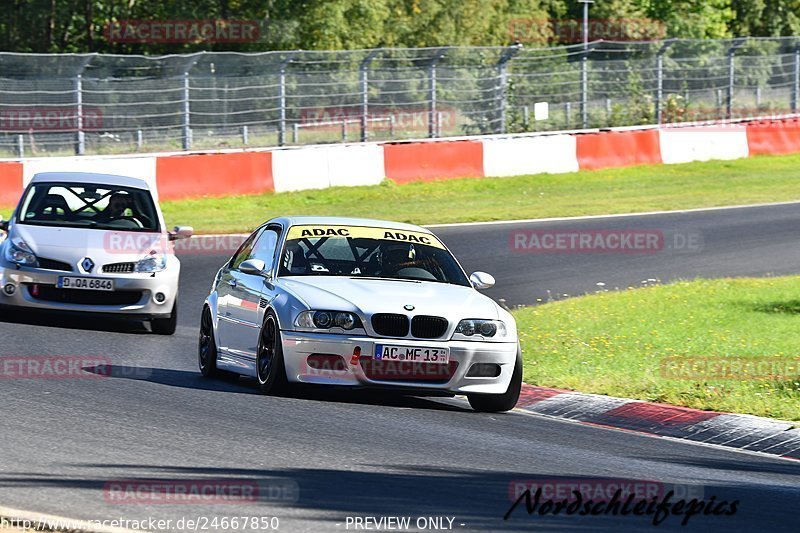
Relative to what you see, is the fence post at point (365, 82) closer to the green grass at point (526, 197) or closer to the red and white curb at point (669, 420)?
the green grass at point (526, 197)

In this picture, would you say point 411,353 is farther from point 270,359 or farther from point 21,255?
point 21,255

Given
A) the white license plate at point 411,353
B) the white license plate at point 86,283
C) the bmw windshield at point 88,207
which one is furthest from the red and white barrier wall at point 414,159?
the white license plate at point 411,353

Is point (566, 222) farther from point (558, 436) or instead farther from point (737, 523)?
point (737, 523)

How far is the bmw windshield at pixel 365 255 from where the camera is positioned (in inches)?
432

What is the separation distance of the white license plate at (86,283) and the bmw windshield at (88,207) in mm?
929

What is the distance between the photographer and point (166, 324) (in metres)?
14.5

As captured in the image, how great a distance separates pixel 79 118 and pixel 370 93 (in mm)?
6099

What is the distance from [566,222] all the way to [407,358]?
575 inches

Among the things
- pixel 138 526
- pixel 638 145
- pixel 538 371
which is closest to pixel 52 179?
pixel 538 371

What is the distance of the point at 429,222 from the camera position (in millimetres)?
24219

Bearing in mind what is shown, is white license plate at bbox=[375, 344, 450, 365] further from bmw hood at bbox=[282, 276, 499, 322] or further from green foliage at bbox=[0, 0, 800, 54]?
green foliage at bbox=[0, 0, 800, 54]

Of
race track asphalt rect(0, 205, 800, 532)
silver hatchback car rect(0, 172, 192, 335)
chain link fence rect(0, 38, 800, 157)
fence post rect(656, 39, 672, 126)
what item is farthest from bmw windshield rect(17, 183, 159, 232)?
fence post rect(656, 39, 672, 126)

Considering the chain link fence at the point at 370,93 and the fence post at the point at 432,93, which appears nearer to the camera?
the chain link fence at the point at 370,93

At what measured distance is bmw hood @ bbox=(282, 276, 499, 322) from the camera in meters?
9.99
